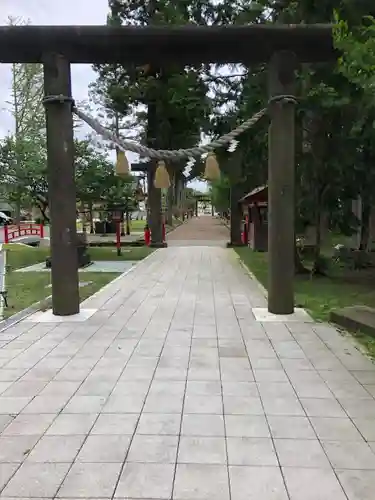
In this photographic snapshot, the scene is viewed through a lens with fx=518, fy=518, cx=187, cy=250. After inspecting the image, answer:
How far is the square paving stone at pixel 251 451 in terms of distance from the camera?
10.2 feet

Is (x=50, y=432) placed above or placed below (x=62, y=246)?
below

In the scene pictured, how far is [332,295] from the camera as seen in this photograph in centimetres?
945

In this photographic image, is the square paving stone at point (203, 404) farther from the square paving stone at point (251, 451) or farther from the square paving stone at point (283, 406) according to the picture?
the square paving stone at point (251, 451)

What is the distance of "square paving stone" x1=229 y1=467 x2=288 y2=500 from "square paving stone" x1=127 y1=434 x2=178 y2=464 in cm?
41

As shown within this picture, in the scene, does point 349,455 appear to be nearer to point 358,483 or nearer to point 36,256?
point 358,483

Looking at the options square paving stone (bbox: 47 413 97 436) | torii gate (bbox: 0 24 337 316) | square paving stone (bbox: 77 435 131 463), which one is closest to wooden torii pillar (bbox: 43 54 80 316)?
torii gate (bbox: 0 24 337 316)

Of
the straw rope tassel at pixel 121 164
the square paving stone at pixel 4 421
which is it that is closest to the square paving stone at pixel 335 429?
the square paving stone at pixel 4 421

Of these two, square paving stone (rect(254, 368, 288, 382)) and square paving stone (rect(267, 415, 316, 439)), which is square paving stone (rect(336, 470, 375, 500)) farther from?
square paving stone (rect(254, 368, 288, 382))

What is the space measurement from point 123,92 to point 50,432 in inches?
692

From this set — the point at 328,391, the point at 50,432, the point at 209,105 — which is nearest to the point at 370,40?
the point at 328,391

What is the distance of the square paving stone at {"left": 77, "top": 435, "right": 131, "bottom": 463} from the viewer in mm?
3125

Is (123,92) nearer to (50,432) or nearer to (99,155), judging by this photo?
(99,155)

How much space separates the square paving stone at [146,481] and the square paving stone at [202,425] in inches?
19.5

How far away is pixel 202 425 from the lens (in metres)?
3.64
